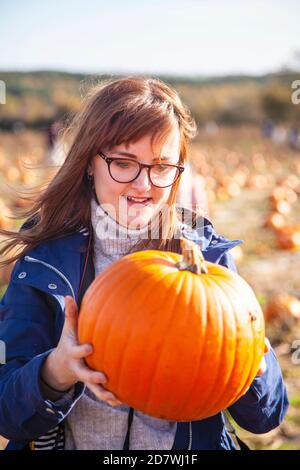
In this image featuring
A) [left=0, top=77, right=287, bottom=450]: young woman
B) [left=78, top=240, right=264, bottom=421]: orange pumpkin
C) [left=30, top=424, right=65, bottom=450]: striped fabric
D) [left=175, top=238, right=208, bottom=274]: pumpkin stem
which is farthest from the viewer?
[left=30, top=424, right=65, bottom=450]: striped fabric

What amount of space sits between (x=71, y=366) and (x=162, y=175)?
72 centimetres

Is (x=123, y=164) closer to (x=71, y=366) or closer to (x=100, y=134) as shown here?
(x=100, y=134)

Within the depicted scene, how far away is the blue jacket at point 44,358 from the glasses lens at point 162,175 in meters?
0.24

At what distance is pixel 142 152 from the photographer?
1865 mm

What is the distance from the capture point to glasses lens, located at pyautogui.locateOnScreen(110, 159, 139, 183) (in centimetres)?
186

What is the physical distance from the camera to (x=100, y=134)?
6.33ft

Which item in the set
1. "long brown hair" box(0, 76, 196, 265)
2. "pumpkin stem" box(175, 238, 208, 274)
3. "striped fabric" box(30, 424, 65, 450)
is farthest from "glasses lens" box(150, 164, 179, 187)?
"striped fabric" box(30, 424, 65, 450)

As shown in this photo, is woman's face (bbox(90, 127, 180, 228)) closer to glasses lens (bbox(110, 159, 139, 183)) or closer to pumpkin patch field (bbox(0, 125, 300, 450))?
glasses lens (bbox(110, 159, 139, 183))

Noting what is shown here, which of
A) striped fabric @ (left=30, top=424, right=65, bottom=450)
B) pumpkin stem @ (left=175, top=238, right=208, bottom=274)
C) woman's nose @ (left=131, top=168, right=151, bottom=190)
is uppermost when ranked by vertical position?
woman's nose @ (left=131, top=168, right=151, bottom=190)

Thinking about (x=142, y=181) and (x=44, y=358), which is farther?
(x=142, y=181)

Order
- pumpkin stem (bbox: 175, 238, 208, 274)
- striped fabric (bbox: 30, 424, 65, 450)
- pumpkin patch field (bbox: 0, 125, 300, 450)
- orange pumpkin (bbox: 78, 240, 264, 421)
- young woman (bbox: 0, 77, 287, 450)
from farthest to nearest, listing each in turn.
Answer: pumpkin patch field (bbox: 0, 125, 300, 450), striped fabric (bbox: 30, 424, 65, 450), young woman (bbox: 0, 77, 287, 450), pumpkin stem (bbox: 175, 238, 208, 274), orange pumpkin (bbox: 78, 240, 264, 421)

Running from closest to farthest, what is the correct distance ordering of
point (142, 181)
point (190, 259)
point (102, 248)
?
1. point (190, 259)
2. point (142, 181)
3. point (102, 248)

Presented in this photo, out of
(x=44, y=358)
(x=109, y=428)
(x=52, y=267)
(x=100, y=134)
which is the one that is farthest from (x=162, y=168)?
(x=109, y=428)
